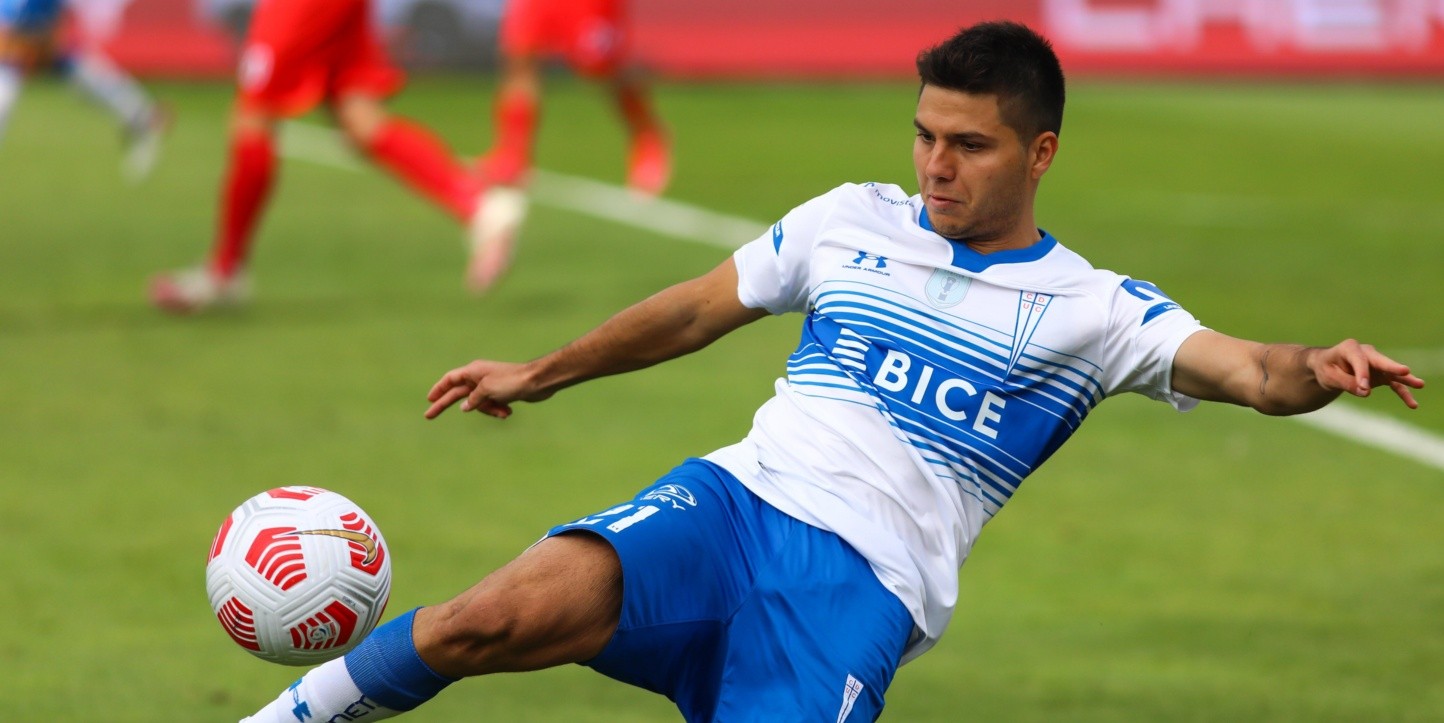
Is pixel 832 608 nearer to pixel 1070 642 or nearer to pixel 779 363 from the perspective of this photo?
pixel 1070 642

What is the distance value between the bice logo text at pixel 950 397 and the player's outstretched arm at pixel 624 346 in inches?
16.4

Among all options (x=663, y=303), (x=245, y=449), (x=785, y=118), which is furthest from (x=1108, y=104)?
(x=663, y=303)

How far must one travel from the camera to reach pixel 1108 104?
2178 centimetres

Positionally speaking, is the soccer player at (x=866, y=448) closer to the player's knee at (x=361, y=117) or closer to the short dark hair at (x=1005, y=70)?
the short dark hair at (x=1005, y=70)

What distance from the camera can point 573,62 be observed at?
44.9 ft

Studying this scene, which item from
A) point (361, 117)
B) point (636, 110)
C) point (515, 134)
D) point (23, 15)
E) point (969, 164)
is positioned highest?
point (969, 164)

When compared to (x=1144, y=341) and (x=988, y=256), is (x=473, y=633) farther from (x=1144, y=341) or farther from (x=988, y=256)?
(x=1144, y=341)

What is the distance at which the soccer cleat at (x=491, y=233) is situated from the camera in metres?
9.94

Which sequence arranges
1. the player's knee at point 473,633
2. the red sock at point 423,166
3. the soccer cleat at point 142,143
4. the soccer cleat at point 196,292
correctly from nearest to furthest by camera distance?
the player's knee at point 473,633 < the soccer cleat at point 196,292 < the red sock at point 423,166 < the soccer cleat at point 142,143

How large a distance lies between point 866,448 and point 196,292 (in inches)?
256

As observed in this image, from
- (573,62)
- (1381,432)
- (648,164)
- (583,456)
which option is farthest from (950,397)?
(648,164)

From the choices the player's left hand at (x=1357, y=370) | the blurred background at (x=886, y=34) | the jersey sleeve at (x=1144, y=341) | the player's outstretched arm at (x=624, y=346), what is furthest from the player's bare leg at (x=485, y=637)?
the blurred background at (x=886, y=34)

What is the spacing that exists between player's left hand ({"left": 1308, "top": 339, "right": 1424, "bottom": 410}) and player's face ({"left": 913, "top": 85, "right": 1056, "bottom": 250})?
721 millimetres

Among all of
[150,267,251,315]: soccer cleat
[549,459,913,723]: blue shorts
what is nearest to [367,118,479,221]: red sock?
[150,267,251,315]: soccer cleat
